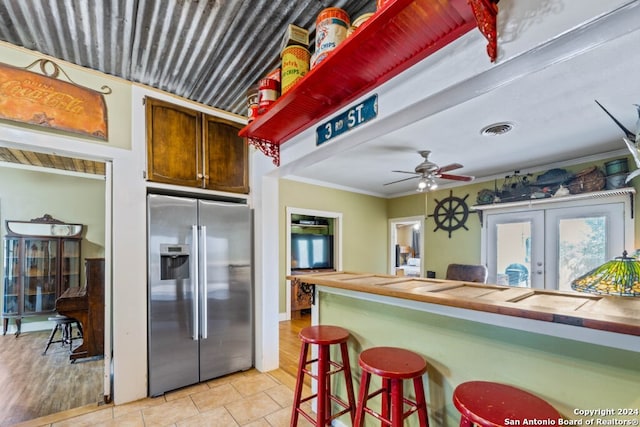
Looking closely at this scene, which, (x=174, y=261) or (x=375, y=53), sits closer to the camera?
(x=375, y=53)

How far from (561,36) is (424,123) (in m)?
1.85

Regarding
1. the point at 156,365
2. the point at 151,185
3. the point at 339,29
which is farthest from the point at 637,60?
the point at 156,365

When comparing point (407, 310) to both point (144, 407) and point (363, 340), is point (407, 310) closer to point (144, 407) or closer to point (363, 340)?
point (363, 340)

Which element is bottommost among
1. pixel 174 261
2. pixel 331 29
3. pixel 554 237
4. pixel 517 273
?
pixel 517 273

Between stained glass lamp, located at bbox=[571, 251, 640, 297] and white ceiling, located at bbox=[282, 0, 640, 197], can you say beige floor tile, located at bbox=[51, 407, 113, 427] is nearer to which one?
white ceiling, located at bbox=[282, 0, 640, 197]

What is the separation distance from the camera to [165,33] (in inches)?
75.0

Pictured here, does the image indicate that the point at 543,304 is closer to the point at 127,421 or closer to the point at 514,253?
the point at 127,421

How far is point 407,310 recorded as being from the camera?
162 cm

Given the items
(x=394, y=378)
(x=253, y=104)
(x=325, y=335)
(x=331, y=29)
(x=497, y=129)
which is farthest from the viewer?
(x=497, y=129)

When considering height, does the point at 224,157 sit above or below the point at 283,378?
above

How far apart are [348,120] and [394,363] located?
1.35 metres

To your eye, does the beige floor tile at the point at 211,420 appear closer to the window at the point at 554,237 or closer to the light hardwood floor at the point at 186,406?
the light hardwood floor at the point at 186,406

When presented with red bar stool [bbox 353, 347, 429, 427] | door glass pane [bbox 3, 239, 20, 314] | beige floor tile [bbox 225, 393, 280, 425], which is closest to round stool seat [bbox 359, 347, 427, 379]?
red bar stool [bbox 353, 347, 429, 427]

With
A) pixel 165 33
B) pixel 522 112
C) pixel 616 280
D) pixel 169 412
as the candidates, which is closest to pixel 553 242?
pixel 522 112
